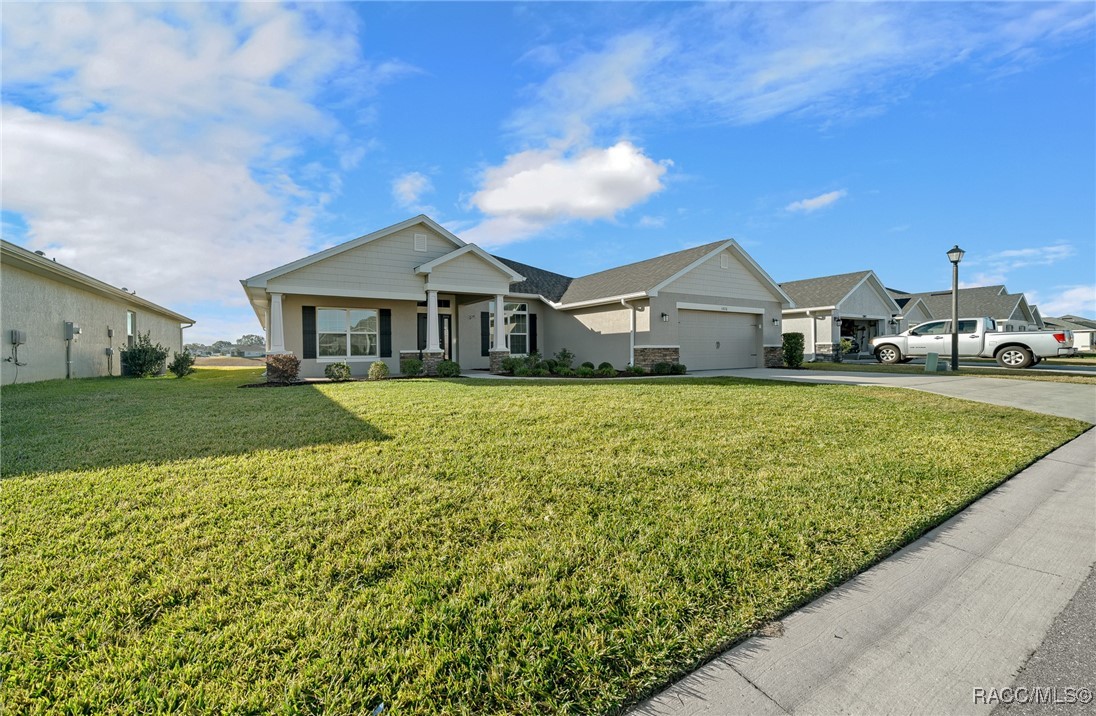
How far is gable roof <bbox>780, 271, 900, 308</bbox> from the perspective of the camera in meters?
22.3

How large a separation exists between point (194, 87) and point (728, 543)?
1141 centimetres

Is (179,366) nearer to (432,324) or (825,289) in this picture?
(432,324)

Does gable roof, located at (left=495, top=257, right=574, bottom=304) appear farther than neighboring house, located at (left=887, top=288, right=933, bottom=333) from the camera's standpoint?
No

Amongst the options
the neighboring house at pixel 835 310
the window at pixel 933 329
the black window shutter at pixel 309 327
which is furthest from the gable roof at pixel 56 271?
the window at pixel 933 329

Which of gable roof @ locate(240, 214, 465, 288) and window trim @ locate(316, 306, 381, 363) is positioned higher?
gable roof @ locate(240, 214, 465, 288)

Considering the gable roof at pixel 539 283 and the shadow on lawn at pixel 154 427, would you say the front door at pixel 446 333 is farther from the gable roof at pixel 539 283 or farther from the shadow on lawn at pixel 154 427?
the shadow on lawn at pixel 154 427

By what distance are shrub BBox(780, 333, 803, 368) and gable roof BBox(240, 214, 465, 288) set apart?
12703 mm

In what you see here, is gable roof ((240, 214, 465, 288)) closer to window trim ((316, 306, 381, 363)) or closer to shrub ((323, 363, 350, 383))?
window trim ((316, 306, 381, 363))

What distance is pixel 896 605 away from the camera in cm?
230

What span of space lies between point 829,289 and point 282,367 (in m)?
24.9

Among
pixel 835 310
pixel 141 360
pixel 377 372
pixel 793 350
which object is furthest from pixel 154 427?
pixel 835 310

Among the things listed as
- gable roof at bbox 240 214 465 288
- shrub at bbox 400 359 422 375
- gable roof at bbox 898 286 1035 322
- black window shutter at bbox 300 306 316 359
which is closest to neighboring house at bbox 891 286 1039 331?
gable roof at bbox 898 286 1035 322

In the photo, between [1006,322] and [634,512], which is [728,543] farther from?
[1006,322]

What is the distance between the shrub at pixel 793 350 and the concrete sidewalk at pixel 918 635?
1499 cm
